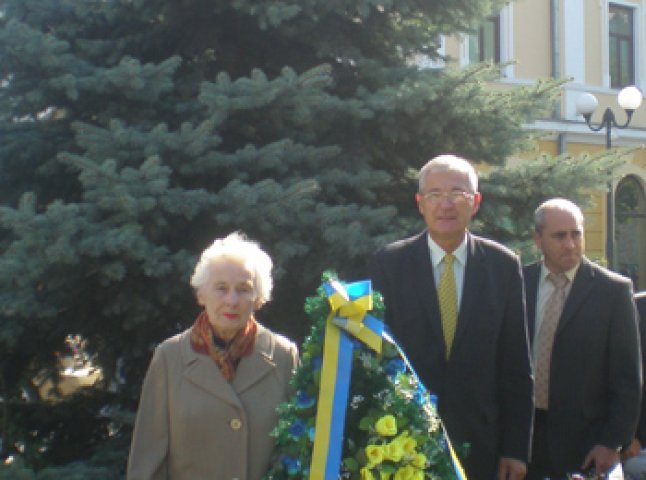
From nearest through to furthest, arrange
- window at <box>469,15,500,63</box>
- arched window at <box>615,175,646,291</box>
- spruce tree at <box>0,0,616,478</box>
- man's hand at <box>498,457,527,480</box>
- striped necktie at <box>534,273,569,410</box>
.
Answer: man's hand at <box>498,457,527,480</box>
striped necktie at <box>534,273,569,410</box>
spruce tree at <box>0,0,616,478</box>
window at <box>469,15,500,63</box>
arched window at <box>615,175,646,291</box>

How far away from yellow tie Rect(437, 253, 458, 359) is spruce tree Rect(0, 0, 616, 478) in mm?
1315

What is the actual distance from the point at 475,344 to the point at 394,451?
0.73 metres

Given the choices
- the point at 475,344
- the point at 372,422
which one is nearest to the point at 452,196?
the point at 475,344

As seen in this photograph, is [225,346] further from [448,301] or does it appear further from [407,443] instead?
[448,301]

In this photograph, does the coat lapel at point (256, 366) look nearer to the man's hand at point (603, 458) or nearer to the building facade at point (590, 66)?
the man's hand at point (603, 458)

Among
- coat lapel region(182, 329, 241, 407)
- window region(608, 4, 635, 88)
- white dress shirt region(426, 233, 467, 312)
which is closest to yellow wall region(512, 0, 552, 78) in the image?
window region(608, 4, 635, 88)

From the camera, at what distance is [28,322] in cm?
502

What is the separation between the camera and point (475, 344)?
141 inches

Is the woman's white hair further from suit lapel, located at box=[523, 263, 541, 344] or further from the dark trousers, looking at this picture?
the dark trousers

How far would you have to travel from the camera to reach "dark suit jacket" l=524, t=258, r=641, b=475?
4.04 metres

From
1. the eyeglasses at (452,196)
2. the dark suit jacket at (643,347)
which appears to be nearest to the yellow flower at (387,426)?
the eyeglasses at (452,196)

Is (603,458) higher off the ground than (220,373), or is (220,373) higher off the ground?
(220,373)

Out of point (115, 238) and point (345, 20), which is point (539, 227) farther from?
point (345, 20)

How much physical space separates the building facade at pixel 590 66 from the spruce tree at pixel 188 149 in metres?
12.0
